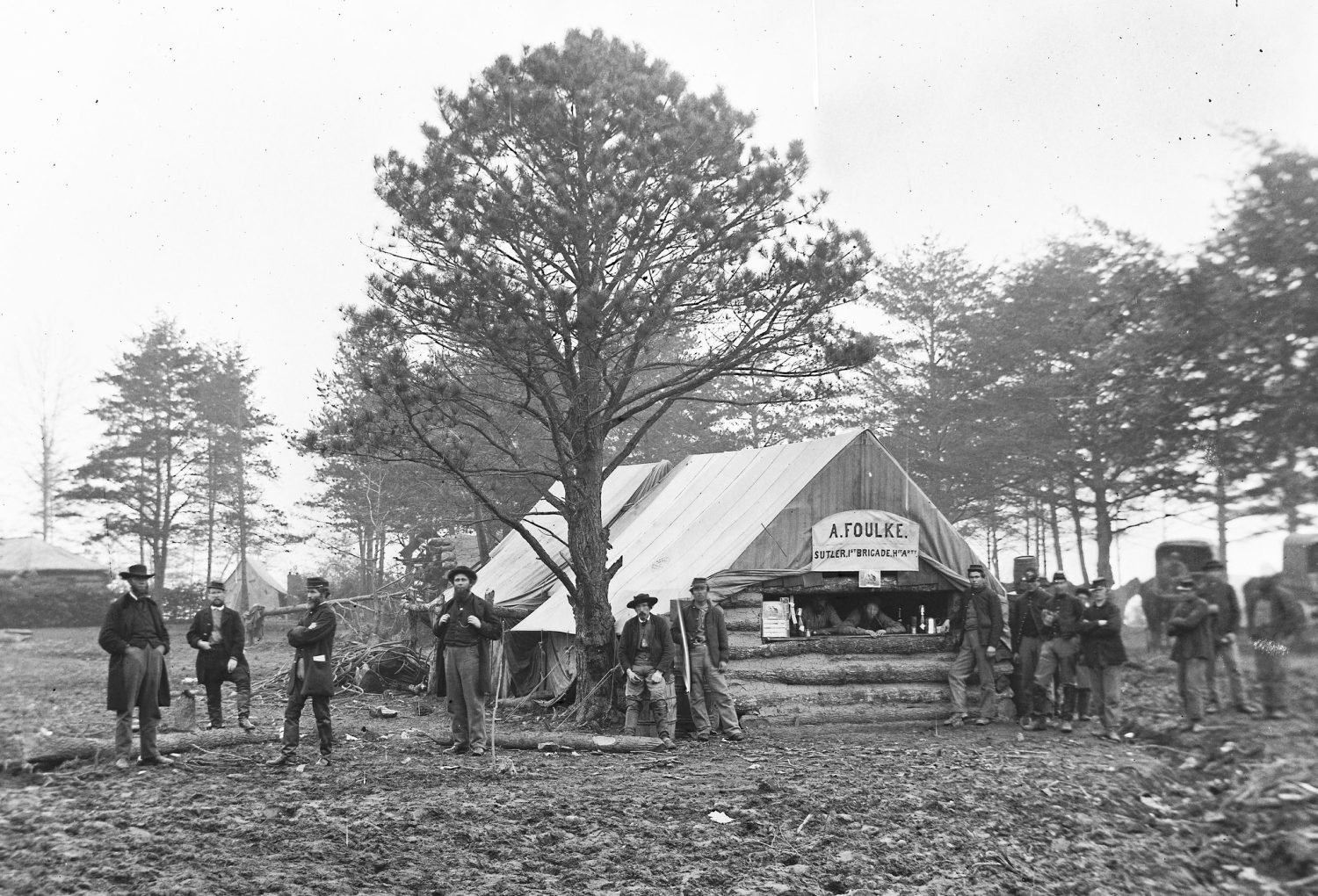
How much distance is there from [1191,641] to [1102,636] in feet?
22.1

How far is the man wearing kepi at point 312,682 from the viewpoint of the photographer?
8.22 meters

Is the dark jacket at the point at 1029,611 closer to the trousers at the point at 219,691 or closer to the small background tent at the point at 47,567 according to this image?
the trousers at the point at 219,691

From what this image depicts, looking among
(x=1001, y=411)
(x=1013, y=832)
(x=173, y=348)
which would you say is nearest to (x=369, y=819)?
(x=1013, y=832)

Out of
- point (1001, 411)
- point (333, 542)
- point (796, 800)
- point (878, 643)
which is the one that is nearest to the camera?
point (796, 800)

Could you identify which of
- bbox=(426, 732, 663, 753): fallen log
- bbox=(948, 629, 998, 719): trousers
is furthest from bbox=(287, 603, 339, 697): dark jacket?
bbox=(948, 629, 998, 719): trousers

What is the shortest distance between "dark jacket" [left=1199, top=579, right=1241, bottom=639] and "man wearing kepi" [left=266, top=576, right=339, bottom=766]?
6837 mm

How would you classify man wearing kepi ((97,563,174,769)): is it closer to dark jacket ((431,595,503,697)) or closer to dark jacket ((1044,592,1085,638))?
dark jacket ((431,595,503,697))

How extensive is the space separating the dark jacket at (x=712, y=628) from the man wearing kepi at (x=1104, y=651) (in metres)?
3.41

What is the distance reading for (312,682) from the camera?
325 inches

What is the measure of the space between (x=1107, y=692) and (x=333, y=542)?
2982cm

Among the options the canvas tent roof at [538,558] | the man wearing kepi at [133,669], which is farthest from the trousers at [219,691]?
the canvas tent roof at [538,558]

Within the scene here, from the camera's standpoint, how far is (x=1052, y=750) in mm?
8773

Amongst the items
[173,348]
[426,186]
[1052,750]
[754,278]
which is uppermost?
[173,348]

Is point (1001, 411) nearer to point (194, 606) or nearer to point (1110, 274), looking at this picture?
point (1110, 274)
